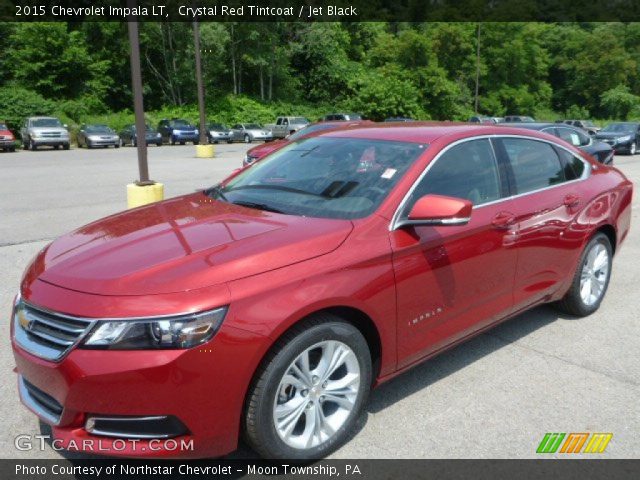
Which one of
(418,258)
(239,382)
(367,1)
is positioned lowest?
(239,382)

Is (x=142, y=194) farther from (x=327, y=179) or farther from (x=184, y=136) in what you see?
(x=184, y=136)

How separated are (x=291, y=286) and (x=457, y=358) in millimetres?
1988

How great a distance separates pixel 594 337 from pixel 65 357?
388 cm

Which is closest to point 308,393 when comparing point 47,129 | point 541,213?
point 541,213

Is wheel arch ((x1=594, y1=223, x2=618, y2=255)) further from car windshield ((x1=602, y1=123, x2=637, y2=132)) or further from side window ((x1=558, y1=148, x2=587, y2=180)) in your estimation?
car windshield ((x1=602, y1=123, x2=637, y2=132))

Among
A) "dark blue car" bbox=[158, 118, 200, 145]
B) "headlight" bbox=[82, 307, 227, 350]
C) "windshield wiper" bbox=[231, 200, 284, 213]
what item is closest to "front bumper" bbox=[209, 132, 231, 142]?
"dark blue car" bbox=[158, 118, 200, 145]

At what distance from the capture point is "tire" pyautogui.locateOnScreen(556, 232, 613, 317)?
15.7ft

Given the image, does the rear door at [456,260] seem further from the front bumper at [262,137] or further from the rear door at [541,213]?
the front bumper at [262,137]

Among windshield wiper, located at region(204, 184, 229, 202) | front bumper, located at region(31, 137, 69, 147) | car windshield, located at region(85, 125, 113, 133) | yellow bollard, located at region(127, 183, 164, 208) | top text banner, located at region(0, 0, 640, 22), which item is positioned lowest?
front bumper, located at region(31, 137, 69, 147)

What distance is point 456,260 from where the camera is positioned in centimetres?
353

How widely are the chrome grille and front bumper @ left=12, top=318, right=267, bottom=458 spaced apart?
4 centimetres

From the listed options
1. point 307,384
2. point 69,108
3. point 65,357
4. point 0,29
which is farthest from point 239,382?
point 0,29

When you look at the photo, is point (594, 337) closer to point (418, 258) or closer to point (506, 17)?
point (418, 258)

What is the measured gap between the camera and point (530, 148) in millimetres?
4445
